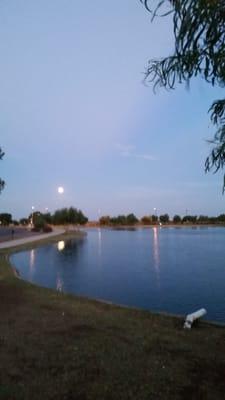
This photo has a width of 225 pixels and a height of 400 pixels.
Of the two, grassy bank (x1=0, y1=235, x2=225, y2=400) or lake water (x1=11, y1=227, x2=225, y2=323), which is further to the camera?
lake water (x1=11, y1=227, x2=225, y2=323)

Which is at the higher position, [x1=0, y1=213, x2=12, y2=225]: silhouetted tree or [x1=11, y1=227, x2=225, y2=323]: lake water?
[x1=0, y1=213, x2=12, y2=225]: silhouetted tree

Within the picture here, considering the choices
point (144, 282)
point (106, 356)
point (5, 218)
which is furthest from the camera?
point (5, 218)

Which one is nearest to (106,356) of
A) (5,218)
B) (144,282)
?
(144,282)

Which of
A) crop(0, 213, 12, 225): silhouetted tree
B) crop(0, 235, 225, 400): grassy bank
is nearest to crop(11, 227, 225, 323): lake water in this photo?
crop(0, 235, 225, 400): grassy bank

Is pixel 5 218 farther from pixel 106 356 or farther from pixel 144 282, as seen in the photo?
pixel 106 356

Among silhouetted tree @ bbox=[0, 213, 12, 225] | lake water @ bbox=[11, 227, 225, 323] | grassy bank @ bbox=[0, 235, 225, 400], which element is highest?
silhouetted tree @ bbox=[0, 213, 12, 225]

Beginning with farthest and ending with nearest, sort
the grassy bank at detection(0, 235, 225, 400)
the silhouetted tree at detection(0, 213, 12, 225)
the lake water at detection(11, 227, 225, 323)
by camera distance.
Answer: the silhouetted tree at detection(0, 213, 12, 225) → the lake water at detection(11, 227, 225, 323) → the grassy bank at detection(0, 235, 225, 400)

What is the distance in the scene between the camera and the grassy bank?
5.44m

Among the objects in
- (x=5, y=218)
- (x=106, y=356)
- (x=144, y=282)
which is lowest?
(x=144, y=282)

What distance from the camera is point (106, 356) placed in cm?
673

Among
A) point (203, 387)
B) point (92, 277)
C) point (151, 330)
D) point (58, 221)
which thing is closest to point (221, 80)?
point (203, 387)

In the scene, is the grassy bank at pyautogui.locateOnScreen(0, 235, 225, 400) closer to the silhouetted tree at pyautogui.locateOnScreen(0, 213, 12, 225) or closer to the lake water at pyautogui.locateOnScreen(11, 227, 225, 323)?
the lake water at pyautogui.locateOnScreen(11, 227, 225, 323)

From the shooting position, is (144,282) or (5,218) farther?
(5,218)

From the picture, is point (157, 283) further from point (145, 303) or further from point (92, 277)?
point (145, 303)
